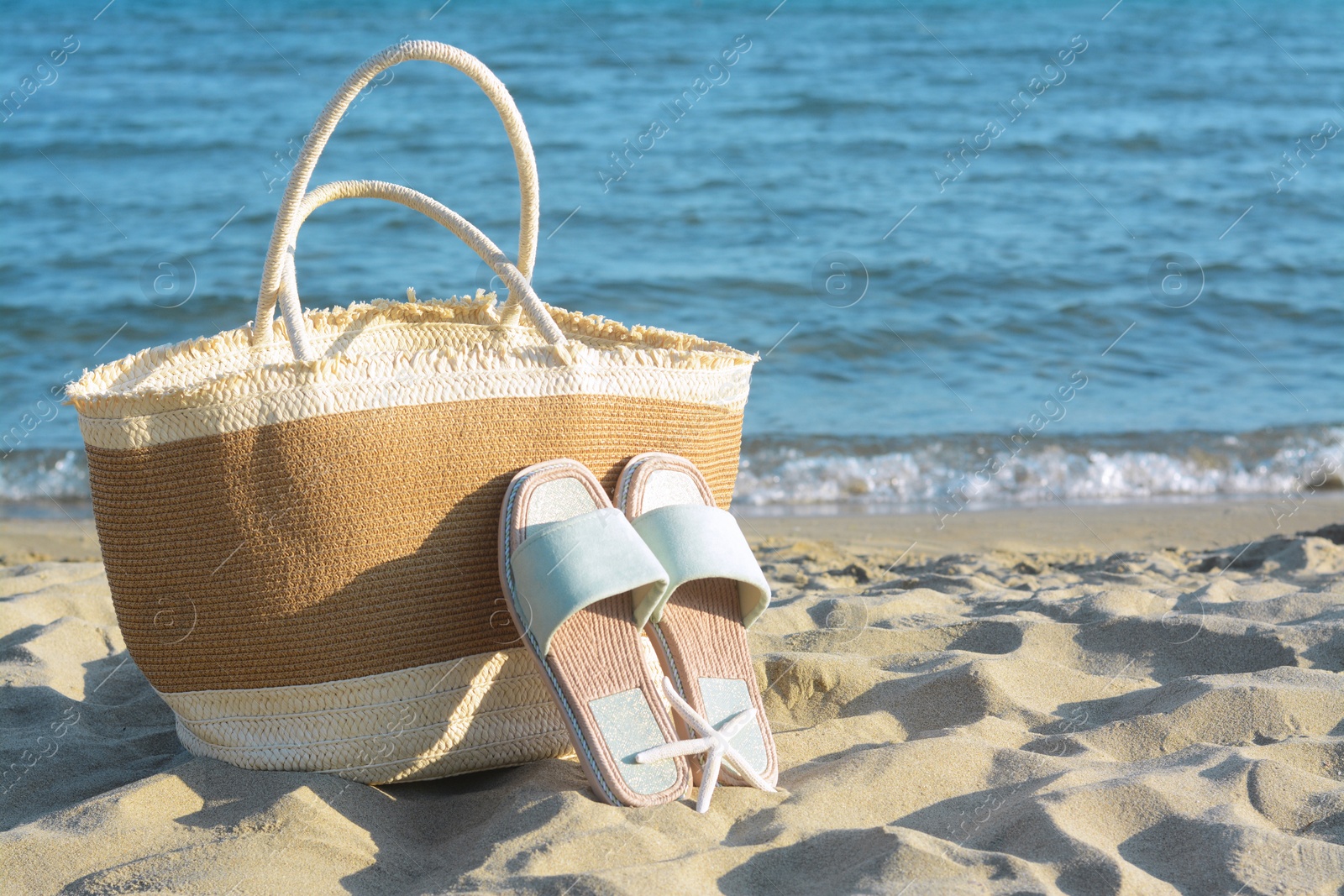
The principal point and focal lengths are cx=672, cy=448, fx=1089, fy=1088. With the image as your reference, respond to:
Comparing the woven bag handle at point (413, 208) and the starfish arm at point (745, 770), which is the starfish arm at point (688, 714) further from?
the woven bag handle at point (413, 208)

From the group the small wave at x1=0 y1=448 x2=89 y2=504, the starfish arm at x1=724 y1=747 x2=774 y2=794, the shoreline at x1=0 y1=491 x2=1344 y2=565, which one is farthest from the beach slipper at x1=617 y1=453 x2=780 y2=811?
the small wave at x1=0 y1=448 x2=89 y2=504

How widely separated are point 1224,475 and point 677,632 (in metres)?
3.74

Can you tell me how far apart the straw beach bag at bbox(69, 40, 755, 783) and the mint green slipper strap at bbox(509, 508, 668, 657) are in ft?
0.46

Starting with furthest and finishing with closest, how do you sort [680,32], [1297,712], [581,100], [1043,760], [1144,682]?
[680,32], [581,100], [1144,682], [1297,712], [1043,760]

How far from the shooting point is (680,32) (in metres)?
14.4

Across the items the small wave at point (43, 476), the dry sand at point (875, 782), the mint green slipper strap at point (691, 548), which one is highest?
the mint green slipper strap at point (691, 548)

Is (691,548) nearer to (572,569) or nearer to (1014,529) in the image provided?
(572,569)

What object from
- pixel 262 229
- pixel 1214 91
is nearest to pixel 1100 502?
pixel 262 229

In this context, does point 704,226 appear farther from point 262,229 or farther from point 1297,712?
point 1297,712

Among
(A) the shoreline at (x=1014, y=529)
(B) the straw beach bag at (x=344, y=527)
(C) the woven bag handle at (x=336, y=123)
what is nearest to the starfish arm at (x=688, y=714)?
(B) the straw beach bag at (x=344, y=527)

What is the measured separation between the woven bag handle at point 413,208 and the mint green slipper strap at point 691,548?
1.21ft

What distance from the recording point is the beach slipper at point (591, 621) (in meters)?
1.74

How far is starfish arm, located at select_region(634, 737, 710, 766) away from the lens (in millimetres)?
1755

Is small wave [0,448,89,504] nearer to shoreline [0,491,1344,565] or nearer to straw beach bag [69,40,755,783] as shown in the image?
shoreline [0,491,1344,565]
